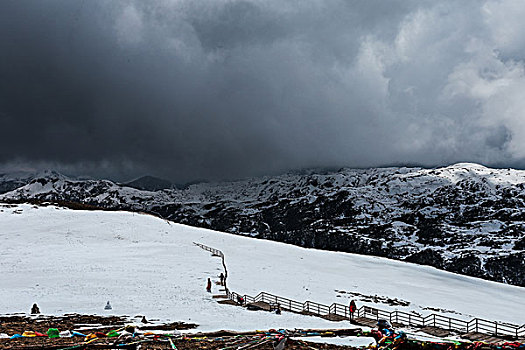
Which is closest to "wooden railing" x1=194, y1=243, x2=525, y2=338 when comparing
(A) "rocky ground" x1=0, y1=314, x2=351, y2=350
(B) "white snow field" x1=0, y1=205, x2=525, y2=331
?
(B) "white snow field" x1=0, y1=205, x2=525, y2=331

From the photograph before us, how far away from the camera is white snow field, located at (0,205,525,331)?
24.9 meters

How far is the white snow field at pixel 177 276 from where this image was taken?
2488cm

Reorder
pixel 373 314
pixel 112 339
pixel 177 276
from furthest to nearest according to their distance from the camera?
pixel 177 276, pixel 373 314, pixel 112 339

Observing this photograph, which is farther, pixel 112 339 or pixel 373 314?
pixel 373 314

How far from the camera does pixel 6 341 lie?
13523mm

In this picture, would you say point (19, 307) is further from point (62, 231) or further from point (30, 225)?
point (30, 225)

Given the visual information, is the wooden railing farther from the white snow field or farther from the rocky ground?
the rocky ground

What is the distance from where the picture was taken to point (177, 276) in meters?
38.9

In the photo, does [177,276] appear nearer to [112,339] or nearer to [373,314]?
[373,314]

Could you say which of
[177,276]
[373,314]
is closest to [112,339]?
[373,314]

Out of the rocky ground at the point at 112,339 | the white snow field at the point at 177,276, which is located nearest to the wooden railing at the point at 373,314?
the white snow field at the point at 177,276

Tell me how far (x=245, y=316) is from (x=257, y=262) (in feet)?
119

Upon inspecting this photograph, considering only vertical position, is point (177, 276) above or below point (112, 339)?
→ below

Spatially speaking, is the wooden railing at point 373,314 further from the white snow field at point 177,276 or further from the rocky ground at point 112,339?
the rocky ground at point 112,339
